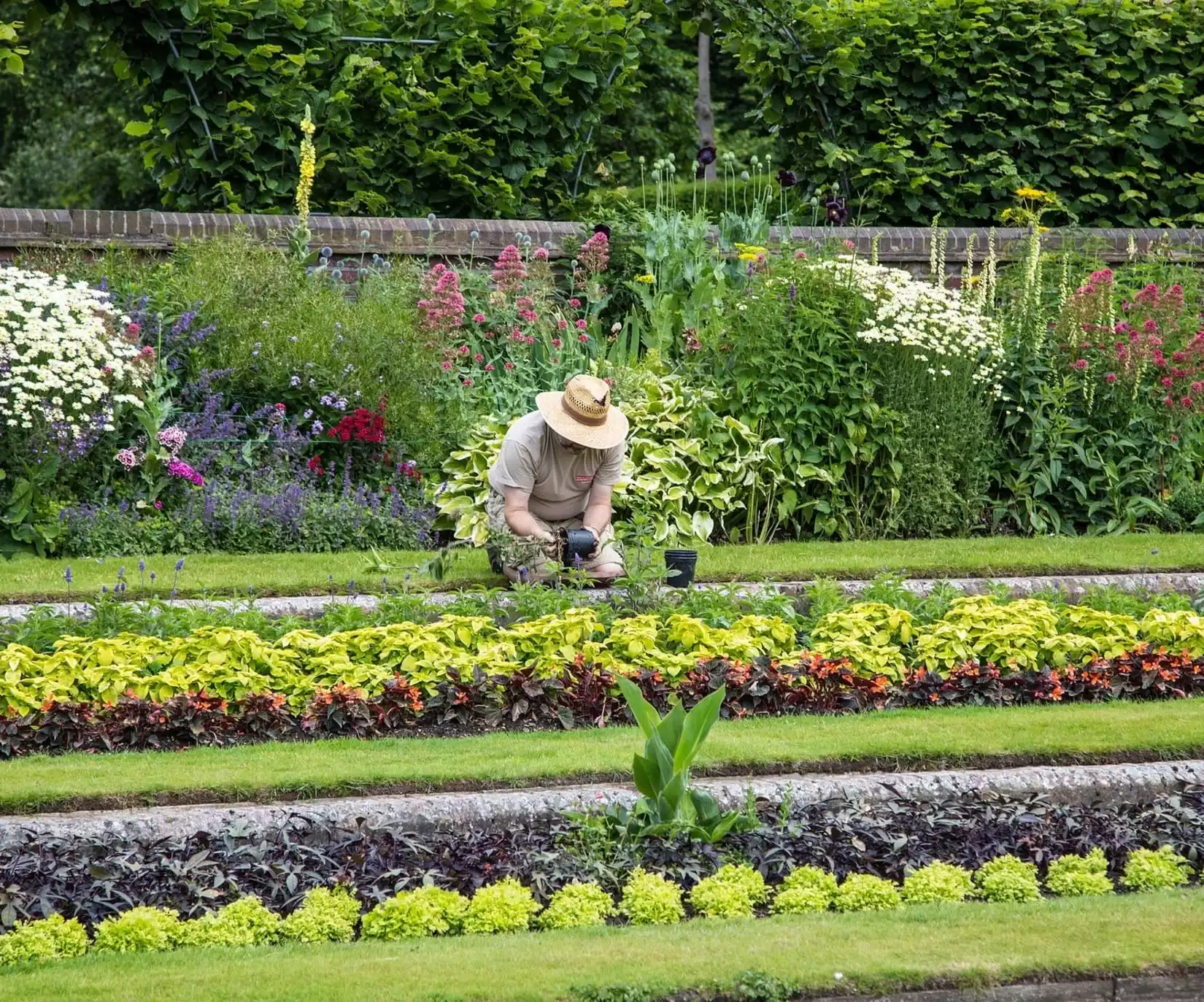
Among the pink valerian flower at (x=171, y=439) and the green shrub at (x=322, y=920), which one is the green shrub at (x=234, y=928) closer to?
the green shrub at (x=322, y=920)

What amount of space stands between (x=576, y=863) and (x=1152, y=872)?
184 centimetres

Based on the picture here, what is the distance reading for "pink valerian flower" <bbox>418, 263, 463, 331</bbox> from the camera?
411 inches

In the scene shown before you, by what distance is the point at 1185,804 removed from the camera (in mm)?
5574

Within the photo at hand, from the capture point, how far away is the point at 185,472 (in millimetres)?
9297

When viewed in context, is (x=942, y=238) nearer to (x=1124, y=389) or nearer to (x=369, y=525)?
(x=1124, y=389)

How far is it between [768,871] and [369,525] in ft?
16.2

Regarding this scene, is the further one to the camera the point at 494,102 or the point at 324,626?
the point at 494,102

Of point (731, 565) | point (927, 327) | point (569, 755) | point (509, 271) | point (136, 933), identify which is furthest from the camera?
point (509, 271)

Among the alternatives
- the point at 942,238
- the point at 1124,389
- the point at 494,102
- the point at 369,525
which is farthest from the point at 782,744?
the point at 494,102

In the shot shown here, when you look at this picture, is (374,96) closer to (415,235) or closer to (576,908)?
(415,235)

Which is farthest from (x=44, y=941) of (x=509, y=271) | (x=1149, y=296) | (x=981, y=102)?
(x=981, y=102)

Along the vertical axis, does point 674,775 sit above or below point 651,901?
above

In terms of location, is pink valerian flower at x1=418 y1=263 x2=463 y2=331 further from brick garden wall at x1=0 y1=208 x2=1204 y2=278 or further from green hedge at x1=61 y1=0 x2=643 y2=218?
green hedge at x1=61 y1=0 x2=643 y2=218

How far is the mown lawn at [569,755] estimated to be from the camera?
5422mm
